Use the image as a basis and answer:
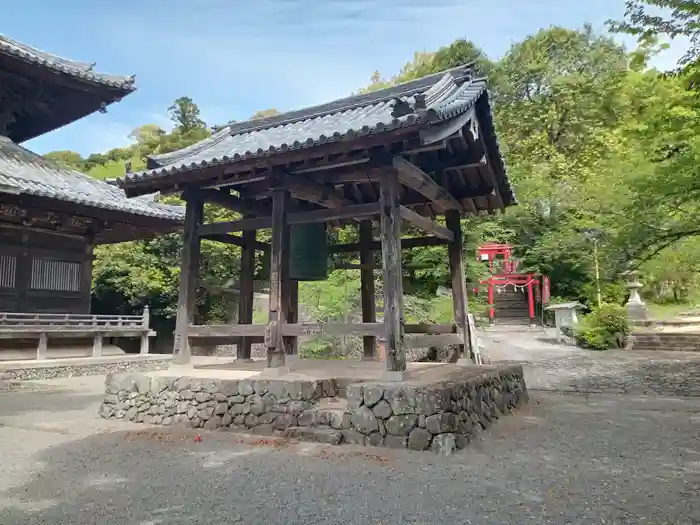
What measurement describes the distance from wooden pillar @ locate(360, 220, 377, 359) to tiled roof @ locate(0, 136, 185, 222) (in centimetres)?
696

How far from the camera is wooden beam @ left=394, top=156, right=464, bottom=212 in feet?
20.9

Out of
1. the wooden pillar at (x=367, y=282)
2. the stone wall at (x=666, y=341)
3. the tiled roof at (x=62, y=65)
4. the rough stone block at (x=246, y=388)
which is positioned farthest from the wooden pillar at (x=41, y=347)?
the stone wall at (x=666, y=341)

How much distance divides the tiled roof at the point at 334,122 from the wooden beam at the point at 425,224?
4.05ft

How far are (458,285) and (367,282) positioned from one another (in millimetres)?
1805

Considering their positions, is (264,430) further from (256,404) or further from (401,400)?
(401,400)

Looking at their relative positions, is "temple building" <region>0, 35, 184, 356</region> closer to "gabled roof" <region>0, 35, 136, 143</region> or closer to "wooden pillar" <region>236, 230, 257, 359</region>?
"gabled roof" <region>0, 35, 136, 143</region>

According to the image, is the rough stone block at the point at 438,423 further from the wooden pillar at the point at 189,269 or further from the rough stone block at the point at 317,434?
the wooden pillar at the point at 189,269

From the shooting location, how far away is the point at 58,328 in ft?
43.7

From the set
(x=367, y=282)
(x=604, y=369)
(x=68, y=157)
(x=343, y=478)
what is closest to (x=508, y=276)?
(x=604, y=369)

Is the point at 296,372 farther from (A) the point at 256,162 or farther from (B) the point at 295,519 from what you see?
(B) the point at 295,519

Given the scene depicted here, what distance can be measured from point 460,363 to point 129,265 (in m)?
19.4

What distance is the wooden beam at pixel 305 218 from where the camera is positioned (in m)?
6.48

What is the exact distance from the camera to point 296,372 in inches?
275

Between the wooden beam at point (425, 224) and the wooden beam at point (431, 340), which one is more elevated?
the wooden beam at point (425, 224)
